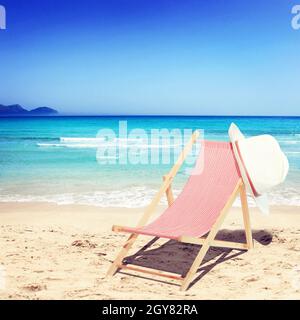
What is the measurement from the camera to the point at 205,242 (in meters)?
4.01

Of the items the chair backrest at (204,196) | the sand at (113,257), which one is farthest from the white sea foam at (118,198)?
the chair backrest at (204,196)

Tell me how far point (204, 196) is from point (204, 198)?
0.11ft

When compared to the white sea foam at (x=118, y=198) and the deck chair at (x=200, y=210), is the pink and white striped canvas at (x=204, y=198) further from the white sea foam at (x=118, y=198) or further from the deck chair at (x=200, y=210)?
the white sea foam at (x=118, y=198)

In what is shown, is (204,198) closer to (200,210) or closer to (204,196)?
(204,196)

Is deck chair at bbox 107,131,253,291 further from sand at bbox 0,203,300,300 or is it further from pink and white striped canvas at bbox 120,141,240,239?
sand at bbox 0,203,300,300

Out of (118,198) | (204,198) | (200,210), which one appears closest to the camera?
(200,210)

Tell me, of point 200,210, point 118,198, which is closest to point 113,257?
point 200,210

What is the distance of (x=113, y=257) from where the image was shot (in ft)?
15.6

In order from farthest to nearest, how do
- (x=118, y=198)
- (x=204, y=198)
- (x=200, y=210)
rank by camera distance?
(x=118, y=198)
(x=204, y=198)
(x=200, y=210)

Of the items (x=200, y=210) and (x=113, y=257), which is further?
(x=113, y=257)

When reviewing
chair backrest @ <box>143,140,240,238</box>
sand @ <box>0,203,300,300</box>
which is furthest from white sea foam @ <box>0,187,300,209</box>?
chair backrest @ <box>143,140,240,238</box>

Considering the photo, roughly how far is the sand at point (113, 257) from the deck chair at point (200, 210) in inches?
6.6
